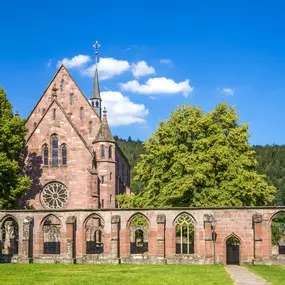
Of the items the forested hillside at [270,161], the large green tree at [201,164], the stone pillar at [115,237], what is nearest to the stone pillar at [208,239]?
the stone pillar at [115,237]

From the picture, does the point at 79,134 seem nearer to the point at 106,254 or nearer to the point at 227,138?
the point at 227,138

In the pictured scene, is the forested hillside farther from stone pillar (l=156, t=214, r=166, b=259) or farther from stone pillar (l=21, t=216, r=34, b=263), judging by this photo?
stone pillar (l=21, t=216, r=34, b=263)

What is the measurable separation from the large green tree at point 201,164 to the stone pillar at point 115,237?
7.39 meters

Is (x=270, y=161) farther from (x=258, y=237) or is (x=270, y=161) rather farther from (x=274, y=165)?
(x=258, y=237)

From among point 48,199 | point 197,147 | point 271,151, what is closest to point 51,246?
point 48,199

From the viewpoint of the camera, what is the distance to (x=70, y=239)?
3725 cm

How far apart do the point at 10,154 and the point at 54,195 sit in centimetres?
646

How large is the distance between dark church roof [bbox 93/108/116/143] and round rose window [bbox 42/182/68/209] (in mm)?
5789

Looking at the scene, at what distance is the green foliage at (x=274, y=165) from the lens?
136m

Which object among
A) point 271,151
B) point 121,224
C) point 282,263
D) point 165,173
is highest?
point 271,151

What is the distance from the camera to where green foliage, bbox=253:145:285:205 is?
136 metres

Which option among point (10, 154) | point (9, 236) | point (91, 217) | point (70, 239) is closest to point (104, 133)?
point (10, 154)

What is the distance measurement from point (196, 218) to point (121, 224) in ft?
17.1

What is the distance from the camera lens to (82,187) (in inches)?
2056
